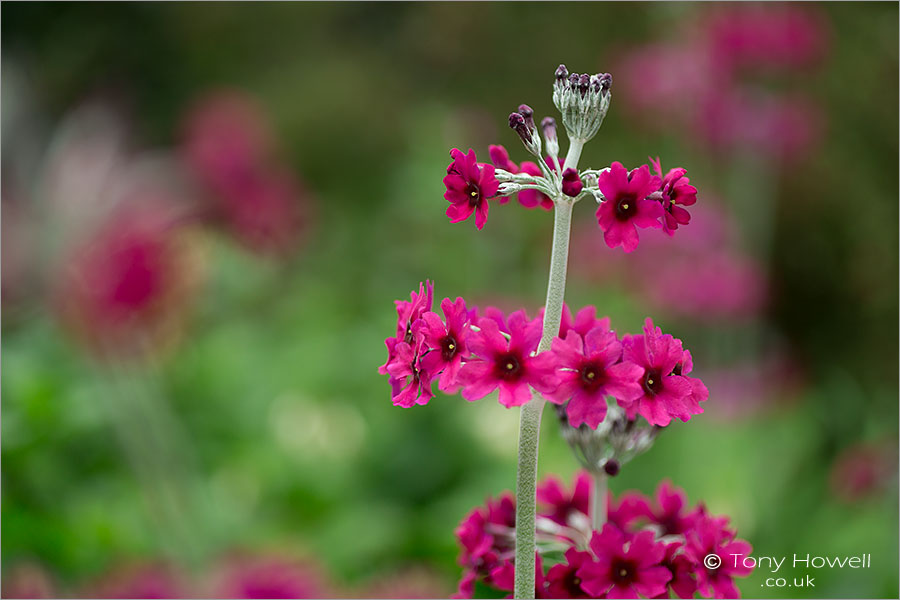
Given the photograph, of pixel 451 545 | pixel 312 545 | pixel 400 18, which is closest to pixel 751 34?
pixel 451 545

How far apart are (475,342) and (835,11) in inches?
170

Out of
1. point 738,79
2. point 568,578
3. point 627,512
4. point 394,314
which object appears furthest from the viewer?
point 738,79

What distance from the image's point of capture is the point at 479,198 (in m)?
0.76

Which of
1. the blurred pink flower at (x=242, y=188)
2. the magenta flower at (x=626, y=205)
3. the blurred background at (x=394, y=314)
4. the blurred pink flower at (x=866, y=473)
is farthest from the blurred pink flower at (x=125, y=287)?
the blurred pink flower at (x=866, y=473)

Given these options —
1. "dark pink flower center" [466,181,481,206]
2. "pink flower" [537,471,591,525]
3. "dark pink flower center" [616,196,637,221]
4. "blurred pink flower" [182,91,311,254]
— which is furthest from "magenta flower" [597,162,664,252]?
"blurred pink flower" [182,91,311,254]

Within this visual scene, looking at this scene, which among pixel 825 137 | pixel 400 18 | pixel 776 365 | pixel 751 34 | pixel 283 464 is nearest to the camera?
pixel 283 464

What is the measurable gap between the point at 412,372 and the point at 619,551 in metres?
0.26

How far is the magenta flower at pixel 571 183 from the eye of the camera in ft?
2.32

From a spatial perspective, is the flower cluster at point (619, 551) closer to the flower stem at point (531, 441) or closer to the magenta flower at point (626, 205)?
the flower stem at point (531, 441)

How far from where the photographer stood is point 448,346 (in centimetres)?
76

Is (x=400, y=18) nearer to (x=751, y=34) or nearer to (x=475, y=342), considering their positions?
(x=751, y=34)

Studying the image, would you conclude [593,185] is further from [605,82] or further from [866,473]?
[866,473]

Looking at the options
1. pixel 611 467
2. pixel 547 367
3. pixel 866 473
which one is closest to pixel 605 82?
pixel 547 367

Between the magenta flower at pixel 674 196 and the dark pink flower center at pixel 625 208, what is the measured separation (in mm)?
26
